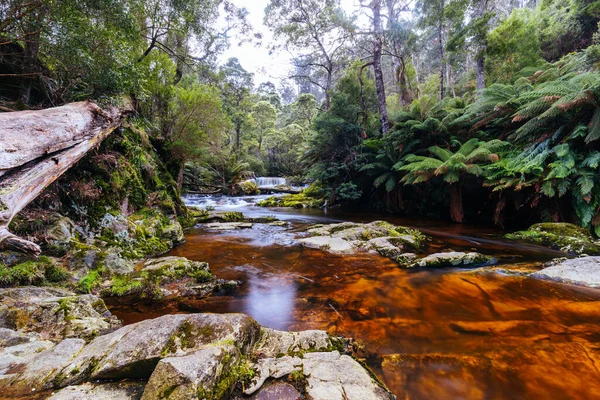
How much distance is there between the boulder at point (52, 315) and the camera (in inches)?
72.0

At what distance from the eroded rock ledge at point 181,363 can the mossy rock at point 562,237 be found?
4.84 meters

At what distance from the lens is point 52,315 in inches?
77.3

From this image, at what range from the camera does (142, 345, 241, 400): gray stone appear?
3.62 ft

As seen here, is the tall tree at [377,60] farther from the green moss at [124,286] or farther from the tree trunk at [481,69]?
the green moss at [124,286]

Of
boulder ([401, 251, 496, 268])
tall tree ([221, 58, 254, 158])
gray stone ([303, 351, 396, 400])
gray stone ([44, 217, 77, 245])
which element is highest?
tall tree ([221, 58, 254, 158])

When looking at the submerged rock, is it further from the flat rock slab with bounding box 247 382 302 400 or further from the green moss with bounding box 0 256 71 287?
the green moss with bounding box 0 256 71 287

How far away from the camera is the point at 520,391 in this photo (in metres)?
1.53

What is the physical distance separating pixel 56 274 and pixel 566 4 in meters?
20.3

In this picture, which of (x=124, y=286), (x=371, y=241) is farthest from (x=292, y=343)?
(x=371, y=241)

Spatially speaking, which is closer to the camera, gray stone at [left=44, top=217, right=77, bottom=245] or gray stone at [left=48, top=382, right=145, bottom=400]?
gray stone at [left=48, top=382, right=145, bottom=400]

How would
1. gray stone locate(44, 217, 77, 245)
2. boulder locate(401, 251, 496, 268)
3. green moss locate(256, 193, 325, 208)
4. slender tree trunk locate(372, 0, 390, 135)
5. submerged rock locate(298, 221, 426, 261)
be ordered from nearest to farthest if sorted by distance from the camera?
gray stone locate(44, 217, 77, 245) → boulder locate(401, 251, 496, 268) → submerged rock locate(298, 221, 426, 261) → slender tree trunk locate(372, 0, 390, 135) → green moss locate(256, 193, 325, 208)

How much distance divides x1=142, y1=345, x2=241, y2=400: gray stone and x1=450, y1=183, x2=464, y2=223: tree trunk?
7.44 metres

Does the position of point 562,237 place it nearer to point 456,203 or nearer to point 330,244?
point 456,203

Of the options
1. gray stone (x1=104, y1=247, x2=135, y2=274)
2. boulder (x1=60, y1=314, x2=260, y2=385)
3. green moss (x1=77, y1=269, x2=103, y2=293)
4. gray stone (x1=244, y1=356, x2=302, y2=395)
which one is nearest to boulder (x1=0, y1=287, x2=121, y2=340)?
green moss (x1=77, y1=269, x2=103, y2=293)
